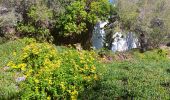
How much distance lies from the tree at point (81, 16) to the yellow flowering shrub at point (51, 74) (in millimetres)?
9319

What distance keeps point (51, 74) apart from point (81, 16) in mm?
11403

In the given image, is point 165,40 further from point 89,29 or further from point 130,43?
point 89,29

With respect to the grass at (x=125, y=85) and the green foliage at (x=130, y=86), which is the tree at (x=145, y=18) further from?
the green foliage at (x=130, y=86)

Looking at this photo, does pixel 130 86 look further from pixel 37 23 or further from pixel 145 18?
pixel 145 18

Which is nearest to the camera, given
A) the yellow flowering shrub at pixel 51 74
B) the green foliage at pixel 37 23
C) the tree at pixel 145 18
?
the yellow flowering shrub at pixel 51 74

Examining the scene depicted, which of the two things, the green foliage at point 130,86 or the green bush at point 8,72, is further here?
the green bush at point 8,72

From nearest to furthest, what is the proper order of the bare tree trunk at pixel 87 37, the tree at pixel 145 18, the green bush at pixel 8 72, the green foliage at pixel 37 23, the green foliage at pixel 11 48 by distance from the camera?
the green bush at pixel 8 72, the green foliage at pixel 11 48, the green foliage at pixel 37 23, the tree at pixel 145 18, the bare tree trunk at pixel 87 37

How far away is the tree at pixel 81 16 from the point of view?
2036cm

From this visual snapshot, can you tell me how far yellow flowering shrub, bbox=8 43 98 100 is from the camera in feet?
30.2

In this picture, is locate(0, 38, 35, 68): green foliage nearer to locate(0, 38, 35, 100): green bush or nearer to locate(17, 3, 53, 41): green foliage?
locate(0, 38, 35, 100): green bush

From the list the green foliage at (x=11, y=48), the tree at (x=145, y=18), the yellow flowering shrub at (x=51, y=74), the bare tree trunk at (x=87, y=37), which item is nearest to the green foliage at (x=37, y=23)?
the green foliage at (x=11, y=48)

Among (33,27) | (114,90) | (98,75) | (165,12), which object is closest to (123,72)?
(98,75)

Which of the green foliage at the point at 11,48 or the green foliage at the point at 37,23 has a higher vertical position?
the green foliage at the point at 37,23

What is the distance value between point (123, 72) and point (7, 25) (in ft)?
30.6
